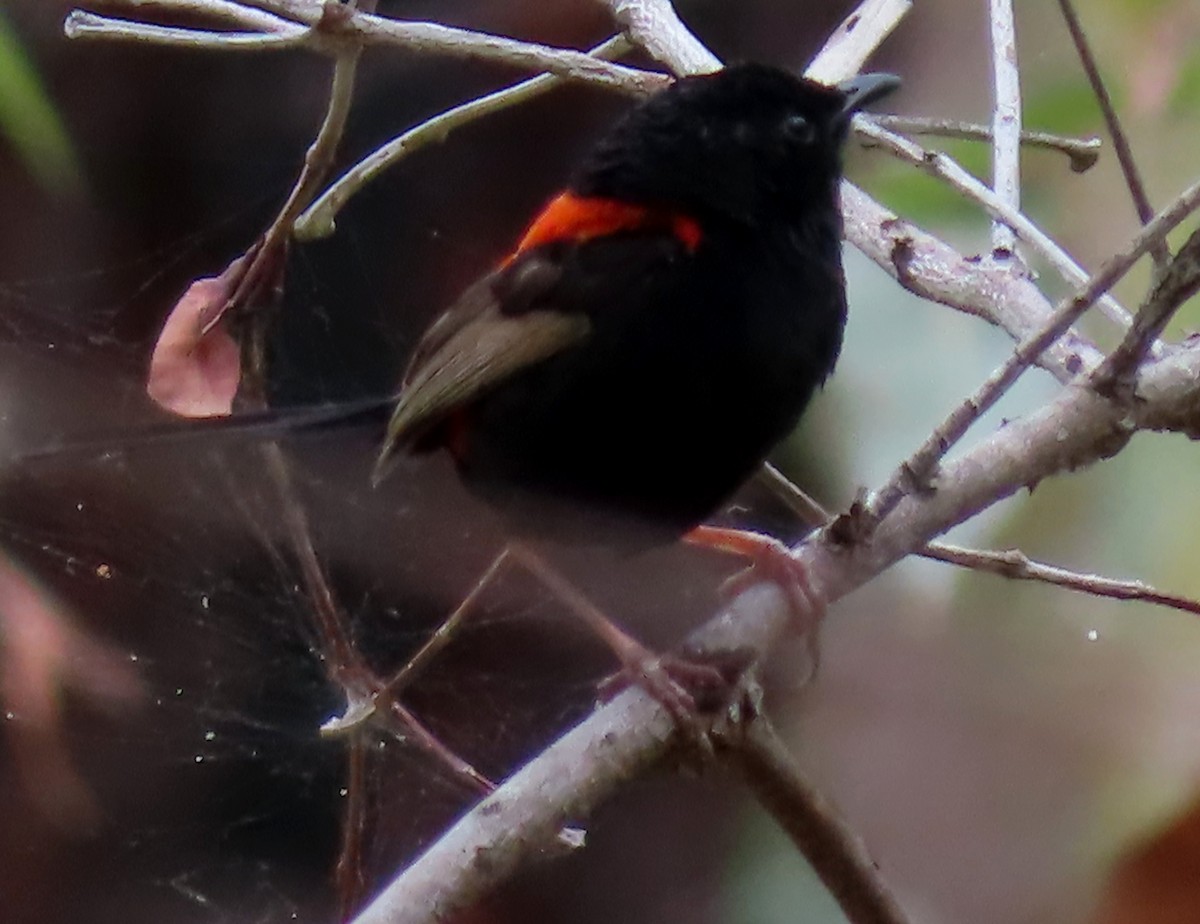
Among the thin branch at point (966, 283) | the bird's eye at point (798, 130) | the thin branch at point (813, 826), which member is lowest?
the thin branch at point (813, 826)

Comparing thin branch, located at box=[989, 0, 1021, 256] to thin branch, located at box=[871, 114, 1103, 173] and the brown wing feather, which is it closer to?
thin branch, located at box=[871, 114, 1103, 173]

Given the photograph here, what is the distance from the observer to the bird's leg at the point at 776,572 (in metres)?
1.13

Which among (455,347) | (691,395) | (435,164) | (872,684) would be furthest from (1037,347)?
(435,164)

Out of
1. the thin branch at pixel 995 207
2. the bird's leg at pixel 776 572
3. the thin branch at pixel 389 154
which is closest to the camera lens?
the bird's leg at pixel 776 572

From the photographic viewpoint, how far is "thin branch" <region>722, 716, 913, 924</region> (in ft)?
3.53

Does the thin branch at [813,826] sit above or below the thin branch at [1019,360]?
below

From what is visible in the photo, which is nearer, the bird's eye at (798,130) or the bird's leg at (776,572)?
the bird's leg at (776,572)

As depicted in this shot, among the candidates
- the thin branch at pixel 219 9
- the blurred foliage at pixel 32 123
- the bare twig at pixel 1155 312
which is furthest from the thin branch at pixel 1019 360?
the blurred foliage at pixel 32 123

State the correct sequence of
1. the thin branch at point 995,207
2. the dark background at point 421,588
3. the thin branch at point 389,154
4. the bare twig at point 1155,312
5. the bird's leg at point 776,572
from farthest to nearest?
the dark background at point 421,588 < the thin branch at point 389,154 < the thin branch at point 995,207 < the bird's leg at point 776,572 < the bare twig at point 1155,312

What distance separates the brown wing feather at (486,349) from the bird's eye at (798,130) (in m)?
0.29

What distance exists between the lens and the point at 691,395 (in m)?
1.21

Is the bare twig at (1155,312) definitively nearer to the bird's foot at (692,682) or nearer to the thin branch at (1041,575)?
the thin branch at (1041,575)

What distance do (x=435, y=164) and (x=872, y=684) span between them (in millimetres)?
1141

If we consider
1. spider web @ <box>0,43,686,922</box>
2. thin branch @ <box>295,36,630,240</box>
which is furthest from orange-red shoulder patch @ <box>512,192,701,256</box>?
spider web @ <box>0,43,686,922</box>
